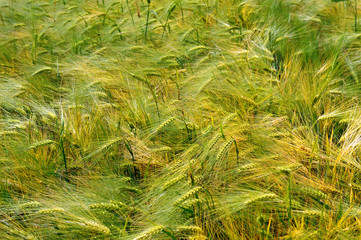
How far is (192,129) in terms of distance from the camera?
5.34ft

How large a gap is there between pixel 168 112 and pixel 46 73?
1124mm

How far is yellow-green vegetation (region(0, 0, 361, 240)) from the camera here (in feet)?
3.95

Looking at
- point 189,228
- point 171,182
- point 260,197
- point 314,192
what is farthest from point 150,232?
point 314,192

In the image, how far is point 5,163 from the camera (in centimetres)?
154

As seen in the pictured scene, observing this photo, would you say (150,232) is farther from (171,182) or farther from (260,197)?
(260,197)

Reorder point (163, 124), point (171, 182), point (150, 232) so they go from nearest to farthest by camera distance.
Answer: point (150, 232) < point (171, 182) < point (163, 124)

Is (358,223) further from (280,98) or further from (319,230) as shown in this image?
(280,98)

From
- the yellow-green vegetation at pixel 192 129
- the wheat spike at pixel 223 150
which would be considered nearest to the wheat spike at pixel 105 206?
the yellow-green vegetation at pixel 192 129

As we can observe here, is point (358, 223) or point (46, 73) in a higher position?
point (46, 73)

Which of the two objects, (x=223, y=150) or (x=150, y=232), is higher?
(x=223, y=150)

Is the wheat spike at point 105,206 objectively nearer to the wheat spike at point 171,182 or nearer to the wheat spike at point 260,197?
the wheat spike at point 171,182

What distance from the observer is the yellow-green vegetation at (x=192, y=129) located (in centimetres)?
120

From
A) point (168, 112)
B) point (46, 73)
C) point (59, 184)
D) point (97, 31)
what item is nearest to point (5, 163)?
point (59, 184)

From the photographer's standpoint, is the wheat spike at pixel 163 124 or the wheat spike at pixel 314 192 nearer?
the wheat spike at pixel 314 192
